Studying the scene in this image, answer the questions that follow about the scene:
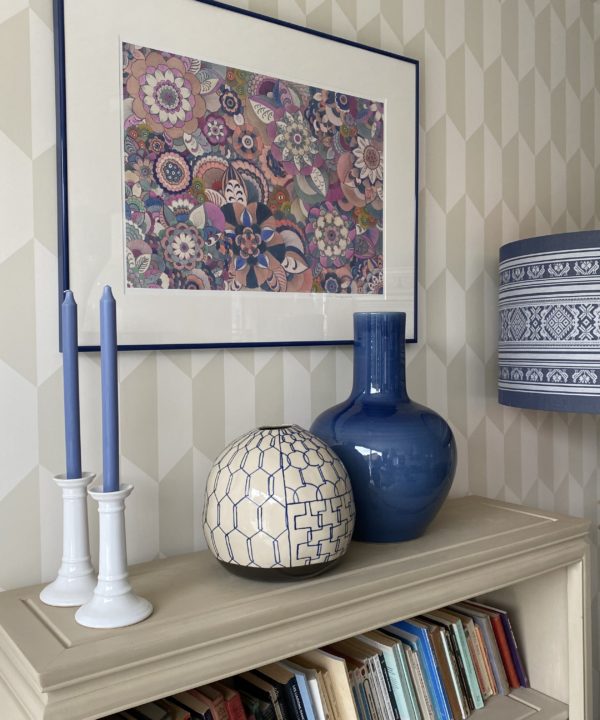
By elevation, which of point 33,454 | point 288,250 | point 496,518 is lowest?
point 496,518

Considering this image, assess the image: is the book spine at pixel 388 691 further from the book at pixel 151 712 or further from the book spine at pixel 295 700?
the book at pixel 151 712

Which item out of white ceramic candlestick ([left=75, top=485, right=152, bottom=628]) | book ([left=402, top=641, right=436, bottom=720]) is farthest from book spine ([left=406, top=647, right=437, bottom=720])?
white ceramic candlestick ([left=75, top=485, right=152, bottom=628])

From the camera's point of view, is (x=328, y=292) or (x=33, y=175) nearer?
(x=33, y=175)

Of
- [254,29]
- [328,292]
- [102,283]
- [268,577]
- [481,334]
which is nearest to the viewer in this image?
[268,577]

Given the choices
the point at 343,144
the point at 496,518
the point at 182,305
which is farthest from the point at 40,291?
the point at 496,518

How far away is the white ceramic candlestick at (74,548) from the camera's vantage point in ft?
3.05

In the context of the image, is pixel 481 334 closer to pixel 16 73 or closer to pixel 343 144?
pixel 343 144

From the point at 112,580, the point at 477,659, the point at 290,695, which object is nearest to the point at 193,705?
the point at 290,695

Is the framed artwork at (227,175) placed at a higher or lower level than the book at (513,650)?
higher

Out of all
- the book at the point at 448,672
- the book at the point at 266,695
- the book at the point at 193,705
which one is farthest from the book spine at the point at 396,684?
the book at the point at 193,705

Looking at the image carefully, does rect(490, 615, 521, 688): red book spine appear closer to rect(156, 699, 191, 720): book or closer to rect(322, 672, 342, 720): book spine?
rect(322, 672, 342, 720): book spine

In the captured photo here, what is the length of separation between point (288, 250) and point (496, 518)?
0.64 m

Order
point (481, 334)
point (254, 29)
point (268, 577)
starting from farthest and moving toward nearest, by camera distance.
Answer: point (481, 334)
point (254, 29)
point (268, 577)

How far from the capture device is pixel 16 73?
101 cm
